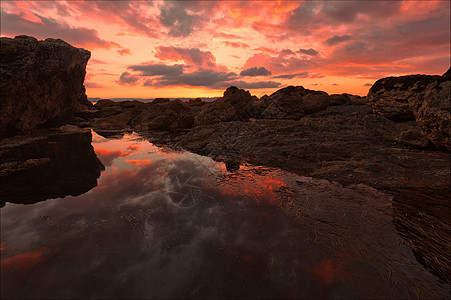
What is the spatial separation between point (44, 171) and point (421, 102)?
15973 millimetres

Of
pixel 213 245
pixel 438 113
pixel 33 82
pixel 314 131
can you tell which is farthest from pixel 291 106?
pixel 33 82

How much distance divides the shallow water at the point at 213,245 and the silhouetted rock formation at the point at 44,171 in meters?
0.84

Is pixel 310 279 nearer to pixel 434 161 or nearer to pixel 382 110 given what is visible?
pixel 434 161

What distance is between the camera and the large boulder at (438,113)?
6.89 m

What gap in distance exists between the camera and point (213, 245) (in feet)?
12.1

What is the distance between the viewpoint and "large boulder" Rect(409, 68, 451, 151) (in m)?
6.89

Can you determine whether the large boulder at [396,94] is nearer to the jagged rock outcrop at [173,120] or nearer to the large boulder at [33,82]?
the jagged rock outcrop at [173,120]

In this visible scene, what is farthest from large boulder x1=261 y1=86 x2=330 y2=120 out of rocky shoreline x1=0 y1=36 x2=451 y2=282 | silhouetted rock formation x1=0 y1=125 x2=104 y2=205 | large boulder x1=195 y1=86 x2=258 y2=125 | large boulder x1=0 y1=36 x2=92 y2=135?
large boulder x1=0 y1=36 x2=92 y2=135

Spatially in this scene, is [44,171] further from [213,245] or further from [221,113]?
[221,113]

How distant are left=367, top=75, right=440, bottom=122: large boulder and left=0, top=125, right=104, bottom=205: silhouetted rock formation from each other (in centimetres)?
1518

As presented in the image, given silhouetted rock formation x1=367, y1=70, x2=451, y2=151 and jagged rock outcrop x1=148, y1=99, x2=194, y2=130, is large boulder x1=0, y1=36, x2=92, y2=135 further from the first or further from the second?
silhouetted rock formation x1=367, y1=70, x2=451, y2=151

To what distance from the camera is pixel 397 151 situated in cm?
799

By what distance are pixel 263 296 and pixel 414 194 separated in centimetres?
530

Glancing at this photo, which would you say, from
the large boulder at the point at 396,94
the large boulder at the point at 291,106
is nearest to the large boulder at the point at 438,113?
the large boulder at the point at 396,94
